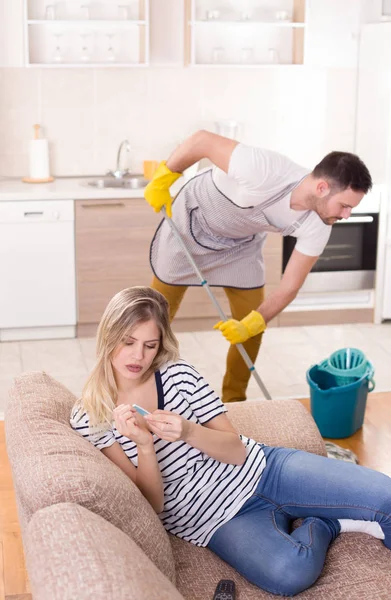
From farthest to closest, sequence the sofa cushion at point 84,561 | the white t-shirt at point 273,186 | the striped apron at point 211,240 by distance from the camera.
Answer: the striped apron at point 211,240 < the white t-shirt at point 273,186 < the sofa cushion at point 84,561

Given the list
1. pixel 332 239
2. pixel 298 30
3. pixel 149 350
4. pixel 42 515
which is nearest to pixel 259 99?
pixel 298 30

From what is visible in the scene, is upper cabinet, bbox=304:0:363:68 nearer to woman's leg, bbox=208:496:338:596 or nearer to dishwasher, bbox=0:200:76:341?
dishwasher, bbox=0:200:76:341

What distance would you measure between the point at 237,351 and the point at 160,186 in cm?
77

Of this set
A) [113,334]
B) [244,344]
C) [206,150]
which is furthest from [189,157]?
[113,334]

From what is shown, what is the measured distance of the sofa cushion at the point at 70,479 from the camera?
1853 millimetres

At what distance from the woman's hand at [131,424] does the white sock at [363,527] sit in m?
0.57

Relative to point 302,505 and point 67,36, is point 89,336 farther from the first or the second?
point 302,505

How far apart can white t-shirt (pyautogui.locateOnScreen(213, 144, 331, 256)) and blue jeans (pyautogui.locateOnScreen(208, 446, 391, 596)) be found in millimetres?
1068

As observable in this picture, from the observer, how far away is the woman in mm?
2113

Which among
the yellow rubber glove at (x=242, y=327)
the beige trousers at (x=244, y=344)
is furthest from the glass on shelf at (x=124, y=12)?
the yellow rubber glove at (x=242, y=327)

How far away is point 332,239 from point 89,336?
4.89ft

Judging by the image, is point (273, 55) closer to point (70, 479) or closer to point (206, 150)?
point (206, 150)

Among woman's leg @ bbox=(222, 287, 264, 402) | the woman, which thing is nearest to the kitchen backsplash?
woman's leg @ bbox=(222, 287, 264, 402)

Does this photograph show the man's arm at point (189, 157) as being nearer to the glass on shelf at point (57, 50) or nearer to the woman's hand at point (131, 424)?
the woman's hand at point (131, 424)
